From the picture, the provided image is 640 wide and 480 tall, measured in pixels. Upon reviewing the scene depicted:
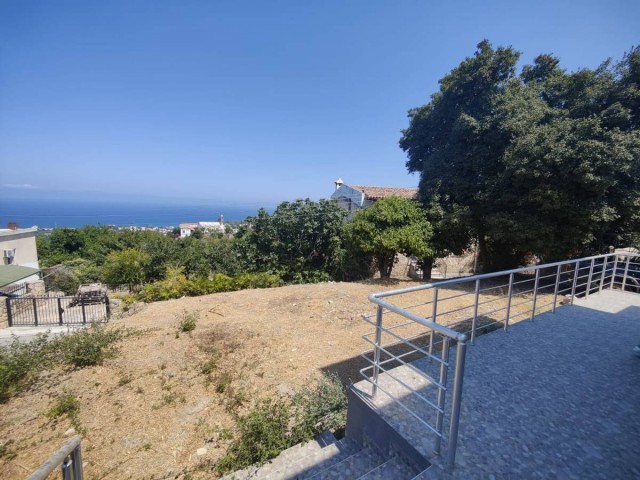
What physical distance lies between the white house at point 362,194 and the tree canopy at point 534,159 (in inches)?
264

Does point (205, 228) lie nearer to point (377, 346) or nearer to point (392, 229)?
point (392, 229)

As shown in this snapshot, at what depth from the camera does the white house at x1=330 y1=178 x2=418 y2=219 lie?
63.7 ft

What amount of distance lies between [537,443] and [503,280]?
36.9 ft

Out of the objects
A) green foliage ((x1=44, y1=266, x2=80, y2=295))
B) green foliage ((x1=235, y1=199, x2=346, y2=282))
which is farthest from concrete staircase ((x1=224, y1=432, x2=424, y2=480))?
green foliage ((x1=44, y1=266, x2=80, y2=295))

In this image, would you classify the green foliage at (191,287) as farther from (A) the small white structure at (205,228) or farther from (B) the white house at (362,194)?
(A) the small white structure at (205,228)

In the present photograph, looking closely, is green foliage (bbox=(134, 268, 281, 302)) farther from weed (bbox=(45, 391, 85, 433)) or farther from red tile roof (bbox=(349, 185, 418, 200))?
red tile roof (bbox=(349, 185, 418, 200))

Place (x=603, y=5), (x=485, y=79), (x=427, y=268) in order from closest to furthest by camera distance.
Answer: (x=603, y=5) < (x=485, y=79) < (x=427, y=268)

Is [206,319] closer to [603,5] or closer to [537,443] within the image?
[537,443]

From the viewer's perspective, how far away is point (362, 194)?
19.5 m

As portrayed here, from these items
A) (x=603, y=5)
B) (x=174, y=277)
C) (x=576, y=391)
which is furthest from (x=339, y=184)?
(x=576, y=391)

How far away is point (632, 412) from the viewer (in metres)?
2.70

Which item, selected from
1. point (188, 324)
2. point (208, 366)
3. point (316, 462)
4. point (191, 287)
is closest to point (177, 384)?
point (208, 366)

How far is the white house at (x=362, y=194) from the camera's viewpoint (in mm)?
19422

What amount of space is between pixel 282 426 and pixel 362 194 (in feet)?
57.0
